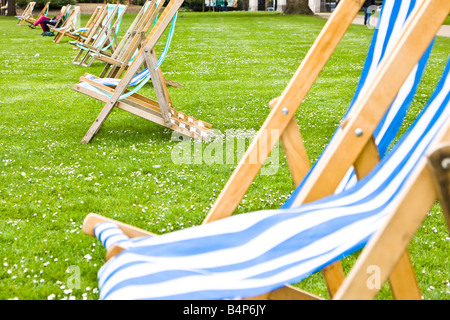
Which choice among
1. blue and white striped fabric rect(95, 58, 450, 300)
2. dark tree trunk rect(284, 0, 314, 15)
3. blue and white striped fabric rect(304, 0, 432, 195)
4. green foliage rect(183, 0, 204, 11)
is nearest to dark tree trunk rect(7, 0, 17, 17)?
green foliage rect(183, 0, 204, 11)

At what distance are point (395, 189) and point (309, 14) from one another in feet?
101

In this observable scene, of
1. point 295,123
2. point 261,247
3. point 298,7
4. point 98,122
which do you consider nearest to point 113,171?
point 98,122

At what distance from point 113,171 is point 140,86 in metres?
1.00

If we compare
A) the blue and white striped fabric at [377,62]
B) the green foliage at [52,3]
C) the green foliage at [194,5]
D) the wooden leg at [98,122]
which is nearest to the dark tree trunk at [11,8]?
the green foliage at [52,3]

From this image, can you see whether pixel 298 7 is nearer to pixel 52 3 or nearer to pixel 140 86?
pixel 52 3

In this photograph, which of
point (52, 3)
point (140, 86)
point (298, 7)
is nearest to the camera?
point (140, 86)

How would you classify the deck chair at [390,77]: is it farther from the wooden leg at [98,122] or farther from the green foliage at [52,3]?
the green foliage at [52,3]

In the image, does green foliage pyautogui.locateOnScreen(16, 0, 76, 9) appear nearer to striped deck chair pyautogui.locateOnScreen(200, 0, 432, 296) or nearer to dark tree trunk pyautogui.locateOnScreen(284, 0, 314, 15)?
dark tree trunk pyautogui.locateOnScreen(284, 0, 314, 15)

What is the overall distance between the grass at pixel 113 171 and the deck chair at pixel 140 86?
0.20 meters

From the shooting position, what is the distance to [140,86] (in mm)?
5051

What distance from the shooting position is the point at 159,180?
13.9ft

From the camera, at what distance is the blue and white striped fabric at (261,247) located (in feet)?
5.12

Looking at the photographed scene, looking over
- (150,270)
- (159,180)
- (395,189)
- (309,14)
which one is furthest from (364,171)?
(309,14)

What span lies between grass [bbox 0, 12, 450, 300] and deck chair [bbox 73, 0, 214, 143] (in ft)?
0.64
